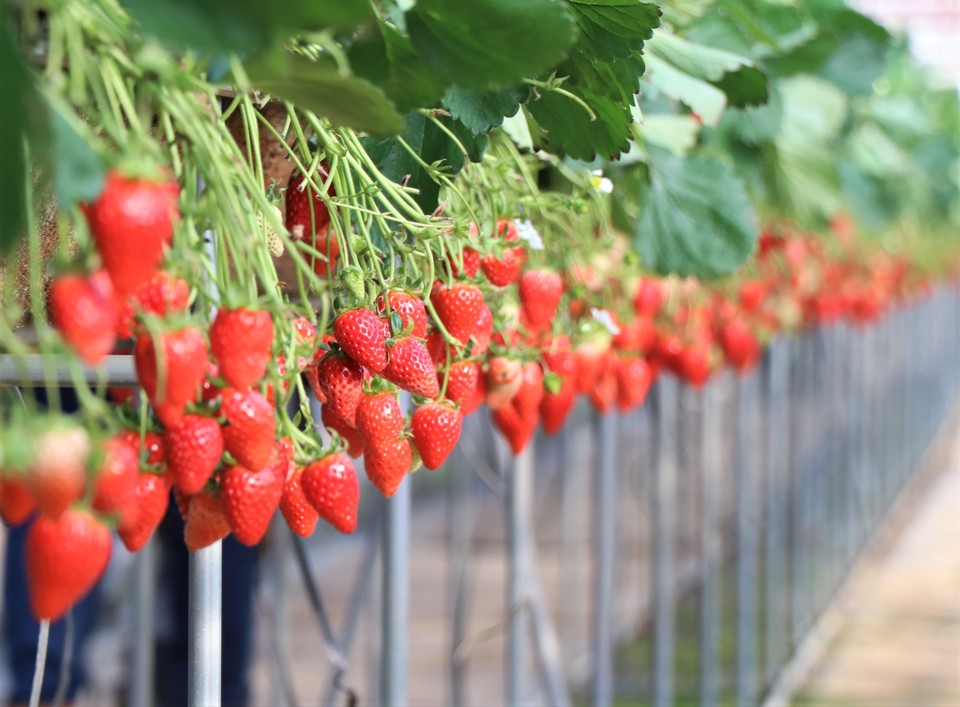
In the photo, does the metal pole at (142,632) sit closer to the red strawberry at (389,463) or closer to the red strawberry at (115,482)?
the red strawberry at (389,463)

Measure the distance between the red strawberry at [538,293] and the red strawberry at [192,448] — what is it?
1.53 ft

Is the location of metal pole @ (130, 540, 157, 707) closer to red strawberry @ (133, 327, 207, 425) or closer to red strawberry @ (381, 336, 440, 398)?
red strawberry @ (381, 336, 440, 398)

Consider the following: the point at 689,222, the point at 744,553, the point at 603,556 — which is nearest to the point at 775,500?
the point at 744,553

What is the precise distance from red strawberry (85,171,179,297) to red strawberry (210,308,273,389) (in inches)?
3.2

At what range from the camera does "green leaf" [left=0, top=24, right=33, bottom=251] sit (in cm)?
41

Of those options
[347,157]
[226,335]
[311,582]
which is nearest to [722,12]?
[311,582]

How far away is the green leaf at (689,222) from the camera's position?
4.09ft

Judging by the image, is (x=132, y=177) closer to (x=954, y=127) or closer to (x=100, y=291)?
(x=100, y=291)

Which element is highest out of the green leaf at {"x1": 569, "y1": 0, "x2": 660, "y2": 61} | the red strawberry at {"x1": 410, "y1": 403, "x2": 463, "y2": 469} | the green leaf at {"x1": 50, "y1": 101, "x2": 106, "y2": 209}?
the green leaf at {"x1": 569, "y1": 0, "x2": 660, "y2": 61}

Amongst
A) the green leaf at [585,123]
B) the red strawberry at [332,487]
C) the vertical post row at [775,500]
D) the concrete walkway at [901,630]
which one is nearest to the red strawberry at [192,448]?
the red strawberry at [332,487]

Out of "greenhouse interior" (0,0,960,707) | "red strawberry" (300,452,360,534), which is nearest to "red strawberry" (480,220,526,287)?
"greenhouse interior" (0,0,960,707)

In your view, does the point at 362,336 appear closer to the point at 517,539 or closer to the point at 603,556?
the point at 517,539

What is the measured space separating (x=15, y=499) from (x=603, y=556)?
1756 millimetres

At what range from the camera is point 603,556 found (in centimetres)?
217
